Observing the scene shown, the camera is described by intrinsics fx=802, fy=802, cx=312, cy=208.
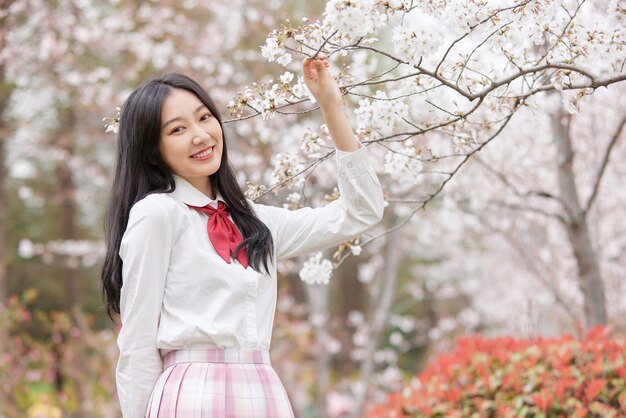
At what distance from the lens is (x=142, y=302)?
182 cm

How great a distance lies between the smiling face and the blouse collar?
0.8 inches

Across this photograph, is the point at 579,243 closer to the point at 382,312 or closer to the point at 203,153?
the point at 382,312

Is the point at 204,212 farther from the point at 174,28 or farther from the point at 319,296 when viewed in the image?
the point at 174,28

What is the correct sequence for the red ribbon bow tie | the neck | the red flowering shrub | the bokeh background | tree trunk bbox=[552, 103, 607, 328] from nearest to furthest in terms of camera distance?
the red ribbon bow tie < the neck < the bokeh background < the red flowering shrub < tree trunk bbox=[552, 103, 607, 328]

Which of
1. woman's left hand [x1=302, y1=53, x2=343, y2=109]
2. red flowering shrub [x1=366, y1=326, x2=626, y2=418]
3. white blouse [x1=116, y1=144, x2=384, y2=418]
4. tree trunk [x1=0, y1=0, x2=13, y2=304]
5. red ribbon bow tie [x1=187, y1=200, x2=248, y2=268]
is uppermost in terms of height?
tree trunk [x1=0, y1=0, x2=13, y2=304]

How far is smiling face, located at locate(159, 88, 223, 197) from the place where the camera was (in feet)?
6.50

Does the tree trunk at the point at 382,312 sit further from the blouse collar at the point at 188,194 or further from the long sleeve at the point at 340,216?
the blouse collar at the point at 188,194

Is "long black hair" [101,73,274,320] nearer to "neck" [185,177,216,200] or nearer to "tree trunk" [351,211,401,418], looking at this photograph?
"neck" [185,177,216,200]

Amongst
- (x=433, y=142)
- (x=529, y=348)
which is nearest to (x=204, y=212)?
(x=529, y=348)

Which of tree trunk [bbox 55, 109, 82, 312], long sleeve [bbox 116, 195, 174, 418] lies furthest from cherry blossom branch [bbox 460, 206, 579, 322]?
tree trunk [bbox 55, 109, 82, 312]

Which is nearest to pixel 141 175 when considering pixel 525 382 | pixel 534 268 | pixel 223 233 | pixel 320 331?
pixel 223 233

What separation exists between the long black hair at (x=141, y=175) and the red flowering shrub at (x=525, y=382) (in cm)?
134

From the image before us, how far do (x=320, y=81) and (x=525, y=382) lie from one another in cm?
169

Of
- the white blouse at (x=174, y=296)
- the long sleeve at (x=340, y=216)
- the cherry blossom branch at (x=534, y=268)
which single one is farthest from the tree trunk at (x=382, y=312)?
the white blouse at (x=174, y=296)
